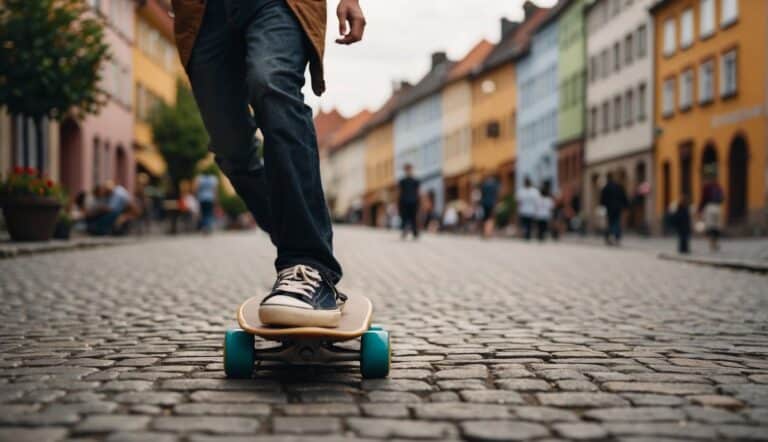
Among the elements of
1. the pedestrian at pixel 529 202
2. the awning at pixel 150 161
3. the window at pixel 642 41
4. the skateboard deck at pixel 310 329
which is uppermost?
the window at pixel 642 41

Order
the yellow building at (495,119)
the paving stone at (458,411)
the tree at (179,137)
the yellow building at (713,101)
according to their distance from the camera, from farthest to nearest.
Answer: the yellow building at (495,119)
the tree at (179,137)
the yellow building at (713,101)
the paving stone at (458,411)

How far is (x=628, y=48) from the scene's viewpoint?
49781 millimetres

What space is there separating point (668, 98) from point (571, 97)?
14861 millimetres

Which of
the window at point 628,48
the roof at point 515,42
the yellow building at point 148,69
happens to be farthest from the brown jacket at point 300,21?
the roof at point 515,42

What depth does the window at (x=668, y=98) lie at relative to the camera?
43594 millimetres

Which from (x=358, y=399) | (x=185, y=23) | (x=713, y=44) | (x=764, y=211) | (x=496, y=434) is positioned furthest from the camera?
(x=713, y=44)

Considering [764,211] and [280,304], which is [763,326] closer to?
[280,304]

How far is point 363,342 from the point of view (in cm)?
429

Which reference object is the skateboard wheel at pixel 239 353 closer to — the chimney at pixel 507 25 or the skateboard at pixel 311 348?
the skateboard at pixel 311 348

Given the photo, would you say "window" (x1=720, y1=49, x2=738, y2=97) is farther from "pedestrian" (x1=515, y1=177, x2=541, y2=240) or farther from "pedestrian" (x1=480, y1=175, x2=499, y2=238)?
"pedestrian" (x1=480, y1=175, x2=499, y2=238)

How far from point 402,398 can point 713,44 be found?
36838 mm

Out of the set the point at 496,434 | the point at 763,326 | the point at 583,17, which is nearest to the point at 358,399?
the point at 496,434

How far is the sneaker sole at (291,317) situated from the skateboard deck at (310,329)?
2 cm

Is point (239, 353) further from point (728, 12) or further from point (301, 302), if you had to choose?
point (728, 12)
